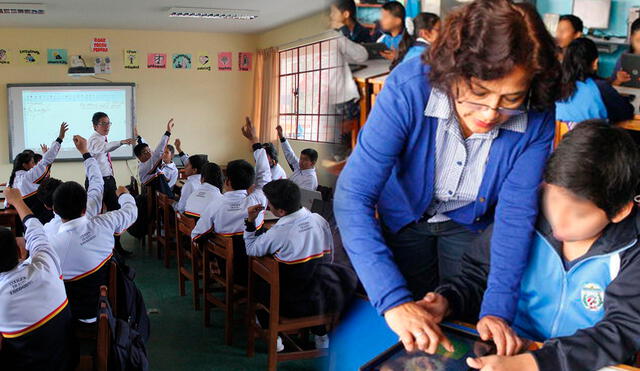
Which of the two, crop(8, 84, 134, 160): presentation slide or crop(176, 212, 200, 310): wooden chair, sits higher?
crop(8, 84, 134, 160): presentation slide

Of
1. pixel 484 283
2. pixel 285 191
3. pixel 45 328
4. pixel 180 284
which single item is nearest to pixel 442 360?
pixel 484 283

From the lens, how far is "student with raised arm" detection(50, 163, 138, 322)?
6.66 ft

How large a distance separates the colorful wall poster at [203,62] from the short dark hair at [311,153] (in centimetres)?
579

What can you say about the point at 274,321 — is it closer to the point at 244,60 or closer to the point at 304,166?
the point at 304,166

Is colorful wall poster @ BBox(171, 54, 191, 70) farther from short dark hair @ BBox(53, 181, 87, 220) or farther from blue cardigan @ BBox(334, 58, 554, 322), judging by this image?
blue cardigan @ BBox(334, 58, 554, 322)

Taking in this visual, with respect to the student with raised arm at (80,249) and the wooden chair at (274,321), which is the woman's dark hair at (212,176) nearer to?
the student with raised arm at (80,249)

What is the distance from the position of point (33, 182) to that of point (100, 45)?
2.58 meters

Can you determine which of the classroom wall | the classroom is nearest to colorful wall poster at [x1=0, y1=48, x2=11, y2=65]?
the classroom wall

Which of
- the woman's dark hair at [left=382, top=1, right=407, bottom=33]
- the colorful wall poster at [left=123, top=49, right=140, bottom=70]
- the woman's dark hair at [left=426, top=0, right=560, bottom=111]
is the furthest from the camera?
the colorful wall poster at [left=123, top=49, right=140, bottom=70]

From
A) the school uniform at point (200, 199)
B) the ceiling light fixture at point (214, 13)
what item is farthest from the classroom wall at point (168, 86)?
the school uniform at point (200, 199)

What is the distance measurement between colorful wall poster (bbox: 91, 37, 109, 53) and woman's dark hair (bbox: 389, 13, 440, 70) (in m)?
5.87

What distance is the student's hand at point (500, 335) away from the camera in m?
0.65

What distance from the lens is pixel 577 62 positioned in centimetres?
66

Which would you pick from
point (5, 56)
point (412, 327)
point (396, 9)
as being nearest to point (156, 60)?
point (5, 56)
